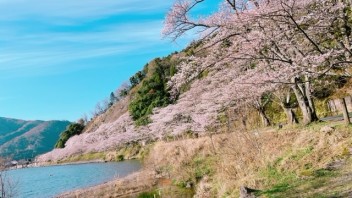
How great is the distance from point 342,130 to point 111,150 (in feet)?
182

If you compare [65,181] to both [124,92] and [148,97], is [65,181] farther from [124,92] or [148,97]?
[124,92]

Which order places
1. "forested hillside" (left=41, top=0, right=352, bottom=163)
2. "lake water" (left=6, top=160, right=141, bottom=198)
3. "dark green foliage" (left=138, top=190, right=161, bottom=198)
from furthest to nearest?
"lake water" (left=6, top=160, right=141, bottom=198), "dark green foliage" (left=138, top=190, right=161, bottom=198), "forested hillside" (left=41, top=0, right=352, bottom=163)

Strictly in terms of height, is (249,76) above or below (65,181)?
above

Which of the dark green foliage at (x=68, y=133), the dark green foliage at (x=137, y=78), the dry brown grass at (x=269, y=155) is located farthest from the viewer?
the dark green foliage at (x=137, y=78)

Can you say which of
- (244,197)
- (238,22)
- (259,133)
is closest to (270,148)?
(259,133)

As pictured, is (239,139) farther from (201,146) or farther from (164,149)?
(164,149)

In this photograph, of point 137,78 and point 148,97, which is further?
point 137,78

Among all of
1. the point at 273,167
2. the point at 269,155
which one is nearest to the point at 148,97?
the point at 269,155

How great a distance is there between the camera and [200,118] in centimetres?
3088

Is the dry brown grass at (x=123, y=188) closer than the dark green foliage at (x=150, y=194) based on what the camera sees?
No

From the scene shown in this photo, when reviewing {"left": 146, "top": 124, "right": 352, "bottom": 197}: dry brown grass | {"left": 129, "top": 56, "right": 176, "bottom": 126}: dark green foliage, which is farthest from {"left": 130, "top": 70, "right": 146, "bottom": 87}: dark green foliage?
{"left": 146, "top": 124, "right": 352, "bottom": 197}: dry brown grass

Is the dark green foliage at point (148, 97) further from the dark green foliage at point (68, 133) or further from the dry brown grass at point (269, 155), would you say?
the dark green foliage at point (68, 133)

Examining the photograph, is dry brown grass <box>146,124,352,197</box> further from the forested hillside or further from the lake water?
the lake water

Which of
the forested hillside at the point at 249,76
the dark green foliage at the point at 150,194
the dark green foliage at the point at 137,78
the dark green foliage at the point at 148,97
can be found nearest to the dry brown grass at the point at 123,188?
the dark green foliage at the point at 150,194
